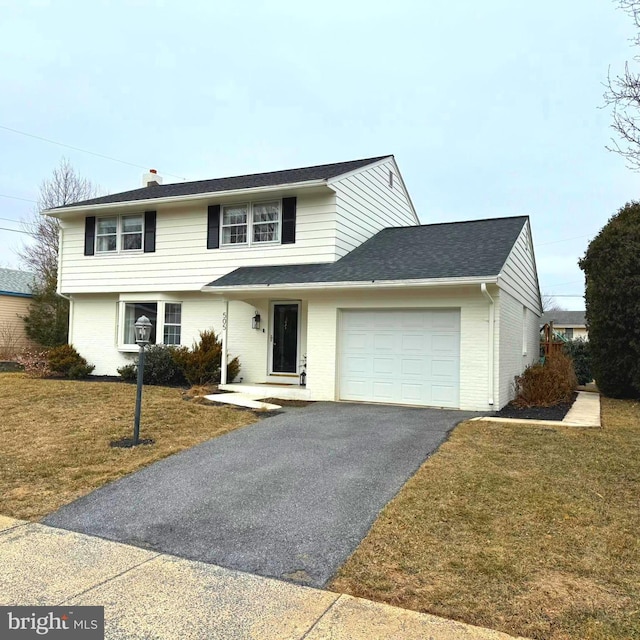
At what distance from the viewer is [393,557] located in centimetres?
384

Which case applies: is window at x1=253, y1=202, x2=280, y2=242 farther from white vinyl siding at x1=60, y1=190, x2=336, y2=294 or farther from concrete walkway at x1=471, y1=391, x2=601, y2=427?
concrete walkway at x1=471, y1=391, x2=601, y2=427

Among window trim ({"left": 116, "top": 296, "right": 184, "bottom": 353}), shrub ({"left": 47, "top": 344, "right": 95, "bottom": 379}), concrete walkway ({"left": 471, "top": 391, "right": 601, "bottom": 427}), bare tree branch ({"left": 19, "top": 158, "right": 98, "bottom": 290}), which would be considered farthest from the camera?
bare tree branch ({"left": 19, "top": 158, "right": 98, "bottom": 290})

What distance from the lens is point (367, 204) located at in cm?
1470

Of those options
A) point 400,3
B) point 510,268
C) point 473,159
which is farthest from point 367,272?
point 473,159

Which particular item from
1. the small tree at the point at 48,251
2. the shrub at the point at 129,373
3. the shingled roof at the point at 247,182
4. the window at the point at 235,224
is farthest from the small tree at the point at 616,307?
the small tree at the point at 48,251

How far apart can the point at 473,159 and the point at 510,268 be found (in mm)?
11269

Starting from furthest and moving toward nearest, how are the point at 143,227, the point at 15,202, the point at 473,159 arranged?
the point at 15,202 → the point at 473,159 → the point at 143,227

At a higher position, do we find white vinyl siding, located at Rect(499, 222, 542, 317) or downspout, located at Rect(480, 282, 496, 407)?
white vinyl siding, located at Rect(499, 222, 542, 317)

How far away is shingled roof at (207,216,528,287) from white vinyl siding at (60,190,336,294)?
48cm

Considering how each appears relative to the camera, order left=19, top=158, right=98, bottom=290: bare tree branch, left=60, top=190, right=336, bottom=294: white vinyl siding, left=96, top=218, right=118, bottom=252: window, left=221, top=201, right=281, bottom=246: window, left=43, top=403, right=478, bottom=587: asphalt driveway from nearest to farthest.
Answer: left=43, top=403, right=478, bottom=587: asphalt driveway < left=60, top=190, right=336, bottom=294: white vinyl siding < left=221, top=201, right=281, bottom=246: window < left=96, top=218, right=118, bottom=252: window < left=19, top=158, right=98, bottom=290: bare tree branch

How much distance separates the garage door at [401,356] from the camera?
35.2 feet

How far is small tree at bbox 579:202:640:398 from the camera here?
1224 cm

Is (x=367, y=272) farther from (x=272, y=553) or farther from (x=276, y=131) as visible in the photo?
(x=276, y=131)

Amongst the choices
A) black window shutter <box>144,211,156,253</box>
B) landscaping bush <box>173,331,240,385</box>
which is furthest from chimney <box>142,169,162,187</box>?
landscaping bush <box>173,331,240,385</box>
